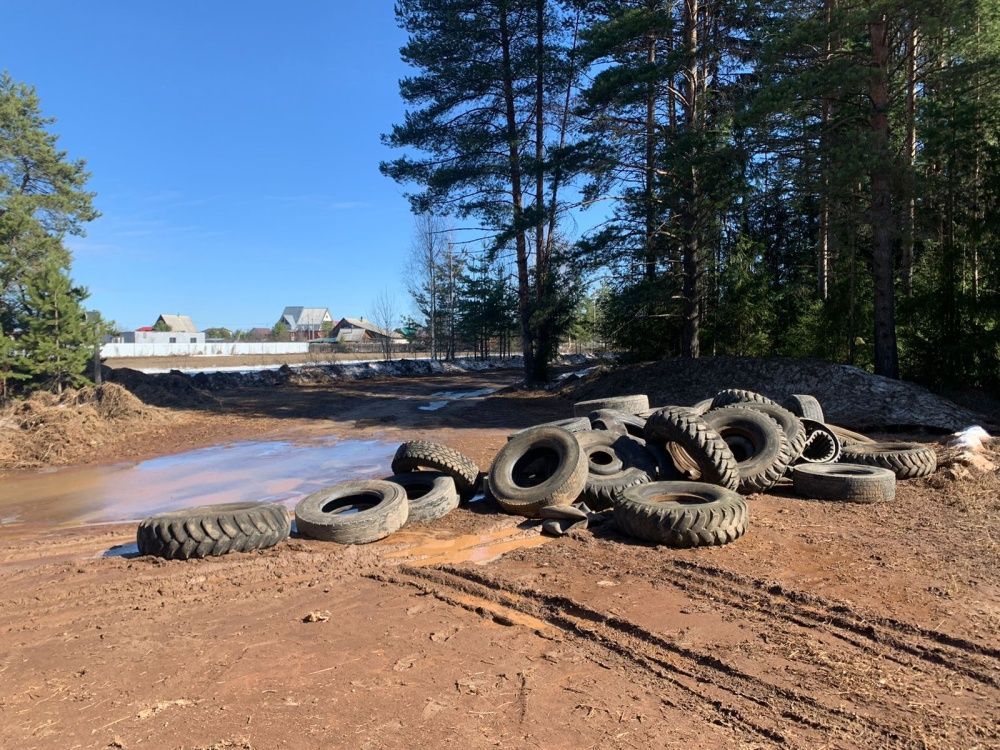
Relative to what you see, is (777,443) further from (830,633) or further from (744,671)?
(744,671)

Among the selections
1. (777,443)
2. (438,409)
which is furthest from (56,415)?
(777,443)

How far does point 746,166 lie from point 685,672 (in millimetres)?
14573

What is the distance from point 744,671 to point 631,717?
2.69 feet

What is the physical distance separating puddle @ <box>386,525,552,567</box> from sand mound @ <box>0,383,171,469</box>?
9408mm

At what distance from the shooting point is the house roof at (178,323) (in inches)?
4313

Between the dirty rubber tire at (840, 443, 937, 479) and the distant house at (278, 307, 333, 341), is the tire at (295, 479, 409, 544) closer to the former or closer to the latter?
the dirty rubber tire at (840, 443, 937, 479)

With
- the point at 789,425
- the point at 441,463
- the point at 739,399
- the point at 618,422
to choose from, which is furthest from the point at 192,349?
the point at 789,425

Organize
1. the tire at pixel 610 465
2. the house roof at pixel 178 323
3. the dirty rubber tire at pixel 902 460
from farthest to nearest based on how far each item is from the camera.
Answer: the house roof at pixel 178 323 → the dirty rubber tire at pixel 902 460 → the tire at pixel 610 465

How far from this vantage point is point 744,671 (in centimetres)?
344

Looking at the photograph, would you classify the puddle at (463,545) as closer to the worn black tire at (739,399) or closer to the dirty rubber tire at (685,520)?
the dirty rubber tire at (685,520)

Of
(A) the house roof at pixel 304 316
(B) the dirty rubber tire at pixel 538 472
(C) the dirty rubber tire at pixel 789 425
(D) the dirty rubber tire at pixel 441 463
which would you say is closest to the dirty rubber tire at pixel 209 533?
(D) the dirty rubber tire at pixel 441 463

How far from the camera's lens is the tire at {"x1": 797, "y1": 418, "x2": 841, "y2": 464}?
27.6ft

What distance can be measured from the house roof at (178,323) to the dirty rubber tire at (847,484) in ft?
382

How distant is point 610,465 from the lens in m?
7.82
